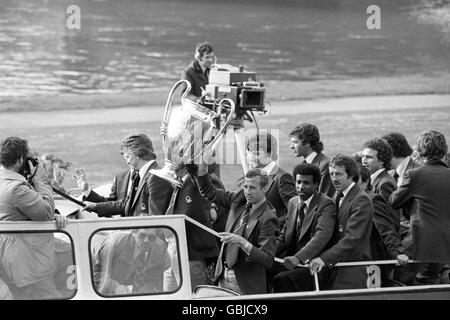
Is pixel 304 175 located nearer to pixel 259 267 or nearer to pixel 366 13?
pixel 259 267

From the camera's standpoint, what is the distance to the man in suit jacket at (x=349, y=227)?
686 cm

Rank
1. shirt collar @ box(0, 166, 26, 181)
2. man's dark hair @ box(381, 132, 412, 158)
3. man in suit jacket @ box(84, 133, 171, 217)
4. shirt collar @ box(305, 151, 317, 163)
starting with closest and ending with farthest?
shirt collar @ box(0, 166, 26, 181) < man in suit jacket @ box(84, 133, 171, 217) < shirt collar @ box(305, 151, 317, 163) < man's dark hair @ box(381, 132, 412, 158)

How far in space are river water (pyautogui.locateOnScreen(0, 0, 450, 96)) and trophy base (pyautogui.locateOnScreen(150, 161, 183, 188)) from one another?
1300 cm

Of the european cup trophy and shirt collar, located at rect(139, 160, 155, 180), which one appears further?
shirt collar, located at rect(139, 160, 155, 180)

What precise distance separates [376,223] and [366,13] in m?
15.8

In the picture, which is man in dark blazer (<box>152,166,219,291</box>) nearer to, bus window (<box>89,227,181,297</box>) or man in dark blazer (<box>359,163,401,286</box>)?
bus window (<box>89,227,181,297</box>)

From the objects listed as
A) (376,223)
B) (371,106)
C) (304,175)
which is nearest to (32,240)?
(304,175)

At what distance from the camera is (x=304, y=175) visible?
695cm

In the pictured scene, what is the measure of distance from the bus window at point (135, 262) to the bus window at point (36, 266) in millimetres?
178

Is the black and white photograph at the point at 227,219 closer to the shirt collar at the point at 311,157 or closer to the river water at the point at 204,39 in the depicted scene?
the shirt collar at the point at 311,157

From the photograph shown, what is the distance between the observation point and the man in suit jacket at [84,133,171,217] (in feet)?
23.7

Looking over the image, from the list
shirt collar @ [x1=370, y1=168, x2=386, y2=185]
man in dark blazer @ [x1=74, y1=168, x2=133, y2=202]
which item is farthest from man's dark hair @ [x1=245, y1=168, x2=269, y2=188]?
man in dark blazer @ [x1=74, y1=168, x2=133, y2=202]

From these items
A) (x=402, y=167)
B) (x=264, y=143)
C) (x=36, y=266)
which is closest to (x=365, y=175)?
(x=402, y=167)

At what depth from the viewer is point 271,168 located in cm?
754
